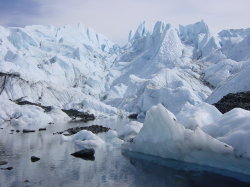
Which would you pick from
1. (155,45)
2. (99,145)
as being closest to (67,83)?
(155,45)

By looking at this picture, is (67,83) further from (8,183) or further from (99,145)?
(8,183)

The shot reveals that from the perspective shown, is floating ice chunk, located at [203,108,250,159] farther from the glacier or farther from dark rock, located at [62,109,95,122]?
dark rock, located at [62,109,95,122]

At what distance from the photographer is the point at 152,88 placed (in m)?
99.7

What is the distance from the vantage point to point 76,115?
307 feet

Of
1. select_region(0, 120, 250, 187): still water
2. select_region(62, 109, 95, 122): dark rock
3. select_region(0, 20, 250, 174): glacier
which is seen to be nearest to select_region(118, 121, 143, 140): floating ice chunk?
select_region(0, 20, 250, 174): glacier

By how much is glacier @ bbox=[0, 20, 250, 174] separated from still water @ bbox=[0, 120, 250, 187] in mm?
1126

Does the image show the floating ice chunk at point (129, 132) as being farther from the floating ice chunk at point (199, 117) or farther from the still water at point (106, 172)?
the floating ice chunk at point (199, 117)

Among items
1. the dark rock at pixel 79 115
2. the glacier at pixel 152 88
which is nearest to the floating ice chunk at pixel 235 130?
the glacier at pixel 152 88

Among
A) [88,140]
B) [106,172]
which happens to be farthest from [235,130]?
[88,140]

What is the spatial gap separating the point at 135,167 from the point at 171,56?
450 feet

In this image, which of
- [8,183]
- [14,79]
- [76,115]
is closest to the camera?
[8,183]

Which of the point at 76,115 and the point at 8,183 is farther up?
the point at 8,183

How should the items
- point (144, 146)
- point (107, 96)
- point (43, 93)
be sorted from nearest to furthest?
1. point (144, 146)
2. point (43, 93)
3. point (107, 96)

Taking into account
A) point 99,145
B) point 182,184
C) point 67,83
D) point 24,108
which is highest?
point 182,184
